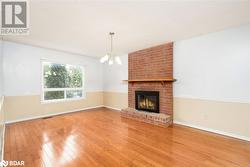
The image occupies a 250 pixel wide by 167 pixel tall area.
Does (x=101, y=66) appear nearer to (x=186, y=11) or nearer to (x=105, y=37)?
(x=105, y=37)

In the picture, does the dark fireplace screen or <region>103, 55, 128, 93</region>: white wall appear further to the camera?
<region>103, 55, 128, 93</region>: white wall

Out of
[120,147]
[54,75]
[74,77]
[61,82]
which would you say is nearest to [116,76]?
[74,77]

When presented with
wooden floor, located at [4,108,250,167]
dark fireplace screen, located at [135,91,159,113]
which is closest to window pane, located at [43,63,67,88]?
wooden floor, located at [4,108,250,167]

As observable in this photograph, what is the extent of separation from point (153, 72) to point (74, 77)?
11.3 ft

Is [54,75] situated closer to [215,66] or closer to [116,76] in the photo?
[116,76]

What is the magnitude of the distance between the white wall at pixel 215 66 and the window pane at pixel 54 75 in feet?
14.2

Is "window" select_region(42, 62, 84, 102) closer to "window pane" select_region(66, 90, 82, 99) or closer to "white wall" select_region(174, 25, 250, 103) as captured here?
"window pane" select_region(66, 90, 82, 99)

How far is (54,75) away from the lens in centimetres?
502

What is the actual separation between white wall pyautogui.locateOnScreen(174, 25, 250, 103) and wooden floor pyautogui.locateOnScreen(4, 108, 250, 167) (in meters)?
1.03

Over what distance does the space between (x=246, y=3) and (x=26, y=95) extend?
233 inches

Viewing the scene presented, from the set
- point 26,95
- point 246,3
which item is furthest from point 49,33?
point 246,3

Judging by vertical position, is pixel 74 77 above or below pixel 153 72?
below

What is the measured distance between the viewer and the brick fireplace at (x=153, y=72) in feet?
13.4

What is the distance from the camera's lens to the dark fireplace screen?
440 centimetres
